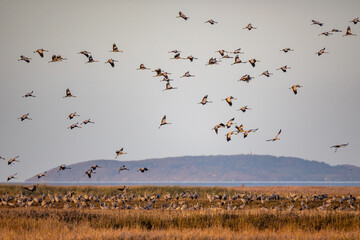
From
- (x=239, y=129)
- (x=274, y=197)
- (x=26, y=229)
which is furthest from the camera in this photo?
(x=274, y=197)

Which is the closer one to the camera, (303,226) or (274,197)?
(303,226)

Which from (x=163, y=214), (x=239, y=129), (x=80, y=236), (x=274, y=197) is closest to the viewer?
(x=80, y=236)

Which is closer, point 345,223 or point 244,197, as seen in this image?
point 345,223

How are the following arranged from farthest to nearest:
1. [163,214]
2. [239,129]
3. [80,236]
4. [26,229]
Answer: [239,129]
[163,214]
[26,229]
[80,236]

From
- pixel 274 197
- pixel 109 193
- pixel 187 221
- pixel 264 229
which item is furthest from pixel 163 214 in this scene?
pixel 109 193

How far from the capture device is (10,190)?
6694cm

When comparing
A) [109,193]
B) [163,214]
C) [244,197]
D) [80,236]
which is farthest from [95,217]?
[109,193]

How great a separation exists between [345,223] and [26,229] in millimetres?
15418

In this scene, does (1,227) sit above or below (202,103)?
below

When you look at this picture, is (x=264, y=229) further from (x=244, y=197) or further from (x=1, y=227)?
(x=244, y=197)

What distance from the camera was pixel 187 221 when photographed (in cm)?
3108

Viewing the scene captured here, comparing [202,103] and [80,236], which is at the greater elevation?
[202,103]

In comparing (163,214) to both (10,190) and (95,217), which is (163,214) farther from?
(10,190)

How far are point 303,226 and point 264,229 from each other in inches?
81.6
